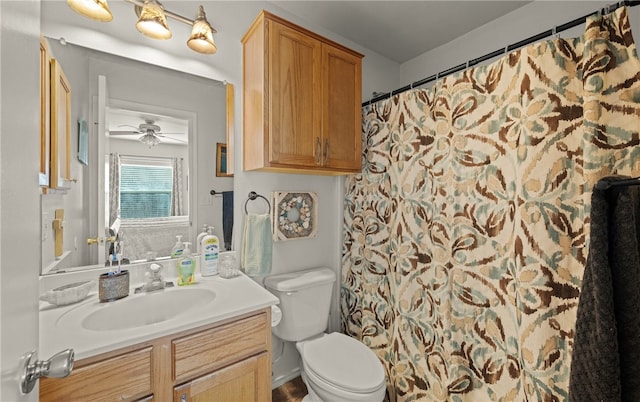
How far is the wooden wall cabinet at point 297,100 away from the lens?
1394 mm

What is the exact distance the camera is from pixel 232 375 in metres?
1.09

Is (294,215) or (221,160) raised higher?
(221,160)

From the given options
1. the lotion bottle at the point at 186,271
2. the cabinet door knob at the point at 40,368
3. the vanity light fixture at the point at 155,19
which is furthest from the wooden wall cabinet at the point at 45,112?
the cabinet door knob at the point at 40,368

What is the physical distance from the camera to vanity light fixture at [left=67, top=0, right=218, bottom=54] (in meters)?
1.13

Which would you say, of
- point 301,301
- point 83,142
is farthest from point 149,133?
point 301,301

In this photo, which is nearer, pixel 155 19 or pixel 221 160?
pixel 155 19

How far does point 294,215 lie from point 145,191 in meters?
0.87

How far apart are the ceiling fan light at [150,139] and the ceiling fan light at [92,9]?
Result: 0.50m

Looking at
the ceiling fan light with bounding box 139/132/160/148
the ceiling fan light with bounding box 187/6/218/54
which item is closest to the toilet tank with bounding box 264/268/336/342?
the ceiling fan light with bounding box 139/132/160/148

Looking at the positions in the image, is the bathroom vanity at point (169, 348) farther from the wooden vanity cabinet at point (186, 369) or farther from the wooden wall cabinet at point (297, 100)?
the wooden wall cabinet at point (297, 100)

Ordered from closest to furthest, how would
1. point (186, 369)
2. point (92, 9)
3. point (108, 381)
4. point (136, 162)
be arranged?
point (108, 381)
point (186, 369)
point (92, 9)
point (136, 162)

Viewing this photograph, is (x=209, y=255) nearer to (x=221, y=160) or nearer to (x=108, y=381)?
(x=221, y=160)

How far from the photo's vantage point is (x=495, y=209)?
1227 millimetres

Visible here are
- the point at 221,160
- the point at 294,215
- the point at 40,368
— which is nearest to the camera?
the point at 40,368
